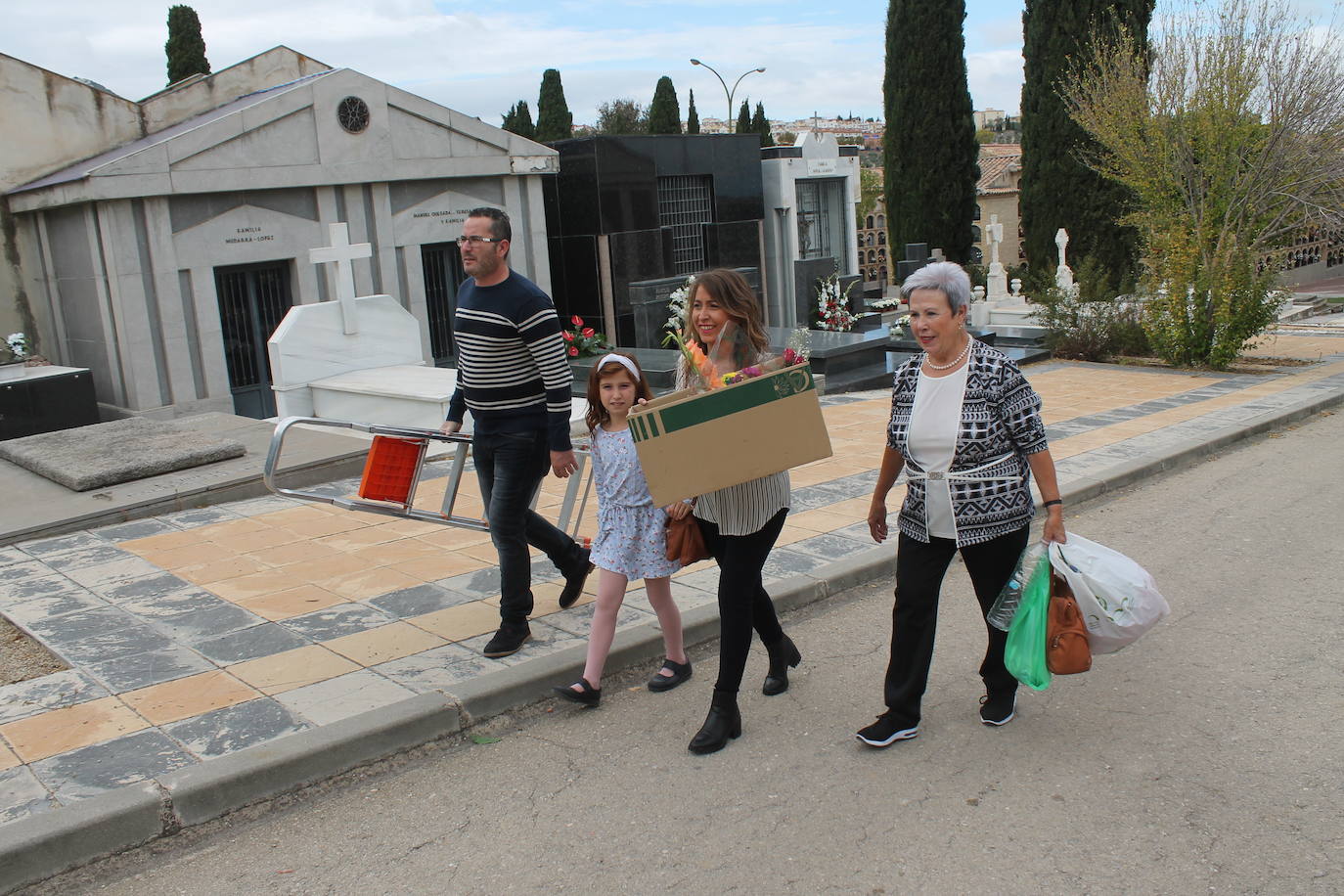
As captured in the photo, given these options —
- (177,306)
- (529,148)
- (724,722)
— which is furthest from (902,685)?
(529,148)

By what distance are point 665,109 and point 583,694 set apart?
44.0 meters

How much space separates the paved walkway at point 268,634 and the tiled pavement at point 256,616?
13 mm

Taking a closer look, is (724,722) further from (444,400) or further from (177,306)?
(177,306)

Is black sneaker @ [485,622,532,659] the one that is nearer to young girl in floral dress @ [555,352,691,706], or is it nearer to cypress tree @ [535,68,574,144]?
young girl in floral dress @ [555,352,691,706]

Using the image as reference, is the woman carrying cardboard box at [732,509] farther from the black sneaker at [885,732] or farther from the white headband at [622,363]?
the black sneaker at [885,732]

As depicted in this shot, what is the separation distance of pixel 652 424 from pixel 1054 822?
1.81m

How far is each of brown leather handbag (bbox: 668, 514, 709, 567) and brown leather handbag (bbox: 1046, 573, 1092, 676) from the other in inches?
50.5

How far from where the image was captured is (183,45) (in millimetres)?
25844

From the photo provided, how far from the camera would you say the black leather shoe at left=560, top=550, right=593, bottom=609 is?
5.56m

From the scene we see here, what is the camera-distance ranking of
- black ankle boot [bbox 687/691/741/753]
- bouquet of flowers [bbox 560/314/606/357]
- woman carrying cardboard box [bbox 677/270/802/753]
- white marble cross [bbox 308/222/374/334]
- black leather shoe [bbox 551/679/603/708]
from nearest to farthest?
woman carrying cardboard box [bbox 677/270/802/753] < black ankle boot [bbox 687/691/741/753] < black leather shoe [bbox 551/679/603/708] < white marble cross [bbox 308/222/374/334] < bouquet of flowers [bbox 560/314/606/357]

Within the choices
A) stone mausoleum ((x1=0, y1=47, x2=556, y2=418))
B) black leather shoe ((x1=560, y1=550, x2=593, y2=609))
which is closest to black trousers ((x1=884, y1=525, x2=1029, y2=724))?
black leather shoe ((x1=560, y1=550, x2=593, y2=609))

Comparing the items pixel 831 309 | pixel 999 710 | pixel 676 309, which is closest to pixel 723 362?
pixel 999 710

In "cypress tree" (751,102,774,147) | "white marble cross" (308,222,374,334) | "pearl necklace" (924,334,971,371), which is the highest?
"cypress tree" (751,102,774,147)

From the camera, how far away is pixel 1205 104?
16.3 m
